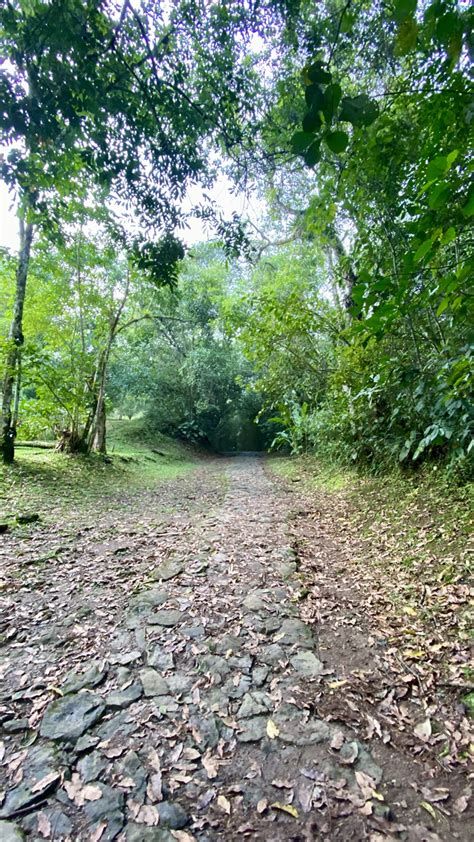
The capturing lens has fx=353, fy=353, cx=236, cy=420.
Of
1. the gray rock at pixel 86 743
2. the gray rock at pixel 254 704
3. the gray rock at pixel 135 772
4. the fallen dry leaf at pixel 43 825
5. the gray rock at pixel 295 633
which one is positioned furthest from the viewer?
the gray rock at pixel 295 633

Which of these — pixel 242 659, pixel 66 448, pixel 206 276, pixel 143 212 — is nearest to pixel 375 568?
pixel 242 659

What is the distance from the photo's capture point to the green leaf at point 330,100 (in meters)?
1.07

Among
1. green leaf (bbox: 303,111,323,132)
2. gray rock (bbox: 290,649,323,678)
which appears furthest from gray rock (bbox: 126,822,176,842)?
green leaf (bbox: 303,111,323,132)

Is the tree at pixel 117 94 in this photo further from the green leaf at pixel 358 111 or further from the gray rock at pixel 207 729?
the gray rock at pixel 207 729

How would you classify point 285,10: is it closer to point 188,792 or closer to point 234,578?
point 234,578

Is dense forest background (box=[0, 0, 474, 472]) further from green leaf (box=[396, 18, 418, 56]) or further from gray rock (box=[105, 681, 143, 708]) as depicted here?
gray rock (box=[105, 681, 143, 708])

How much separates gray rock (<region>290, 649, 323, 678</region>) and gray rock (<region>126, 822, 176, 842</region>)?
933 millimetres

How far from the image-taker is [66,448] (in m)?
8.08

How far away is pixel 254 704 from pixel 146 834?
0.66 meters

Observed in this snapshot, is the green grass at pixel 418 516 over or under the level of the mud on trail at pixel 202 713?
over

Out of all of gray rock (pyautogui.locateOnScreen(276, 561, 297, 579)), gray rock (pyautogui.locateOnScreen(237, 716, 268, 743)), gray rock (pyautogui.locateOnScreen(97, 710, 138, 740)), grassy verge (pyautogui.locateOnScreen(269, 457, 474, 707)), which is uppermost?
grassy verge (pyautogui.locateOnScreen(269, 457, 474, 707))

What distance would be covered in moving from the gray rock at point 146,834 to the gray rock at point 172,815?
3 centimetres

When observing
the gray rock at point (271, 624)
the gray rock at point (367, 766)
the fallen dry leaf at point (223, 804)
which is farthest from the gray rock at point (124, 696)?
the gray rock at point (367, 766)

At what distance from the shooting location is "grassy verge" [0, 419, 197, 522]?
480cm
